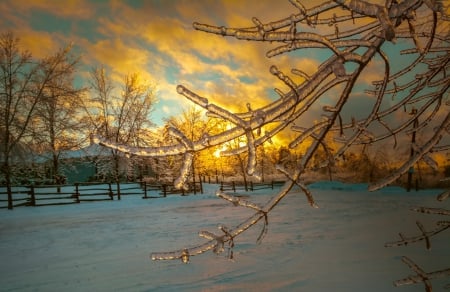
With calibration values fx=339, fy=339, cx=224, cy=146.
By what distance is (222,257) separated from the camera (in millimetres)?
7977

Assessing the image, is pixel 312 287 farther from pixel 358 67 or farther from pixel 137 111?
pixel 137 111

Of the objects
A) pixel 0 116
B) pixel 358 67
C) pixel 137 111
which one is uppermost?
pixel 137 111

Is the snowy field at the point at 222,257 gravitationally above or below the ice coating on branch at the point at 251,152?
below

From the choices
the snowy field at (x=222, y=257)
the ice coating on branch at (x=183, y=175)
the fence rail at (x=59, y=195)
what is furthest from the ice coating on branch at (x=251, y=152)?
the fence rail at (x=59, y=195)

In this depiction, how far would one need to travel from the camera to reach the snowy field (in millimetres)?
6204

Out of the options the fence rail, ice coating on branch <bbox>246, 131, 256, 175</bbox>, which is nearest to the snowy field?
ice coating on branch <bbox>246, 131, 256, 175</bbox>

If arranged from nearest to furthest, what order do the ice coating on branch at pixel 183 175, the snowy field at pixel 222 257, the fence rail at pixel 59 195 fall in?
the ice coating on branch at pixel 183 175 < the snowy field at pixel 222 257 < the fence rail at pixel 59 195

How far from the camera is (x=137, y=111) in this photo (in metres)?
31.5

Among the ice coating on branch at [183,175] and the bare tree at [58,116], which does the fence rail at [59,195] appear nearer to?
the bare tree at [58,116]

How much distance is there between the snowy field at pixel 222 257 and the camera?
244 inches

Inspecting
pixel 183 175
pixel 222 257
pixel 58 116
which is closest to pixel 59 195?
pixel 58 116

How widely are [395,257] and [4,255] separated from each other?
9.84 metres

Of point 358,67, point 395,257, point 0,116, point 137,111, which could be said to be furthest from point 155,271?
point 137,111

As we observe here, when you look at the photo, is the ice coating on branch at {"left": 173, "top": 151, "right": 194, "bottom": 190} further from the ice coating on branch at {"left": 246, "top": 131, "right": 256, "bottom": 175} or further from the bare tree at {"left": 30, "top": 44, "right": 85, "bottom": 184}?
the bare tree at {"left": 30, "top": 44, "right": 85, "bottom": 184}
